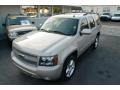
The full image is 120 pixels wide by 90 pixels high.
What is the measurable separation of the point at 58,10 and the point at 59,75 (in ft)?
52.7

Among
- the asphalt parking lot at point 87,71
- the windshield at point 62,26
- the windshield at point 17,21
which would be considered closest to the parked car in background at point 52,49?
the windshield at point 62,26

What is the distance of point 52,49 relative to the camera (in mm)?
3734

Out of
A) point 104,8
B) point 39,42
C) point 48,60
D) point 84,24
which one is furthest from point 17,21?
point 104,8

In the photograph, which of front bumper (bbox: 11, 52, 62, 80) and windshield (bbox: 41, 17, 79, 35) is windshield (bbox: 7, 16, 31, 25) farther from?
front bumper (bbox: 11, 52, 62, 80)

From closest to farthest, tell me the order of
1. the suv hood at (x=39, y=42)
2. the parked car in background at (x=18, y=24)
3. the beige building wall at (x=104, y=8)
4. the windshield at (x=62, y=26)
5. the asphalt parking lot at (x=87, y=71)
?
1. the suv hood at (x=39, y=42)
2. the asphalt parking lot at (x=87, y=71)
3. the windshield at (x=62, y=26)
4. the parked car in background at (x=18, y=24)
5. the beige building wall at (x=104, y=8)

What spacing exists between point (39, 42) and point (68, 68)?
3.59 ft

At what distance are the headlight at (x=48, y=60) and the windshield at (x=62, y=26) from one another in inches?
50.3

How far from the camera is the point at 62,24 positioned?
16.6 ft

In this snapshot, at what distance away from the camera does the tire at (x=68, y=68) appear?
406 centimetres

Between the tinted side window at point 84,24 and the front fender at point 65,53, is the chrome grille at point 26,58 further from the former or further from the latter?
the tinted side window at point 84,24

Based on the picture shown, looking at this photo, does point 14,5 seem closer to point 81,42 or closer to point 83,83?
point 81,42

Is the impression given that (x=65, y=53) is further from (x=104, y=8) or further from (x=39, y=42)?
(x=104, y=8)

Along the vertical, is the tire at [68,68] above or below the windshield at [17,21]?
below
